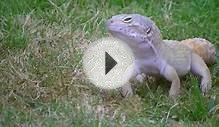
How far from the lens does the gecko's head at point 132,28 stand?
4.62 meters

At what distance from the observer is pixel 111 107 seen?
4.64 metres

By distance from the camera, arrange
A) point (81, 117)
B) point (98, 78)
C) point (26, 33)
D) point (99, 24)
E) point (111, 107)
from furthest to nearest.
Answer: point (99, 24) → point (26, 33) → point (98, 78) → point (111, 107) → point (81, 117)

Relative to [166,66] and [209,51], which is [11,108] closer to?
[166,66]

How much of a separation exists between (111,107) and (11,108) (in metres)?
0.65

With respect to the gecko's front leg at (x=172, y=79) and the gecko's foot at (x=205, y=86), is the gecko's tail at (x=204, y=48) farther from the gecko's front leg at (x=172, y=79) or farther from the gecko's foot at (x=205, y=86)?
the gecko's front leg at (x=172, y=79)

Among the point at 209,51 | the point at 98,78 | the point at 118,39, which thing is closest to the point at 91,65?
the point at 98,78

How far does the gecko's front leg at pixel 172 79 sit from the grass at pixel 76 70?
6 cm

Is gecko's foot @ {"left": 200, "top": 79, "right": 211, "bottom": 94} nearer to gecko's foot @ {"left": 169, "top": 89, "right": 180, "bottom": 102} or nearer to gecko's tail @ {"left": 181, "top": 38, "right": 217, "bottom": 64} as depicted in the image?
gecko's foot @ {"left": 169, "top": 89, "right": 180, "bottom": 102}

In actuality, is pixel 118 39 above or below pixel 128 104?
above
